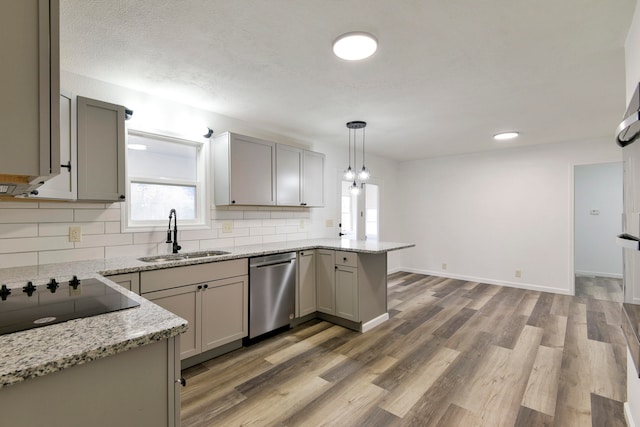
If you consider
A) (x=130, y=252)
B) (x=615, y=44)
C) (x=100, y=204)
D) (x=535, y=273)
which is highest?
(x=615, y=44)

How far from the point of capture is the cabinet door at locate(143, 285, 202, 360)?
2354mm

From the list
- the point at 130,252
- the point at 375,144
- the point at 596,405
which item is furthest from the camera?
the point at 375,144

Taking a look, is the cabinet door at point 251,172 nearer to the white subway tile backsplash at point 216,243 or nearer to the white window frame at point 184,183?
the white window frame at point 184,183

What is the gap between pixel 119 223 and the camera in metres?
2.66

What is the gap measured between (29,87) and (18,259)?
2083 mm

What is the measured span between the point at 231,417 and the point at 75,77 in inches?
112

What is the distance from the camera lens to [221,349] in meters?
2.77

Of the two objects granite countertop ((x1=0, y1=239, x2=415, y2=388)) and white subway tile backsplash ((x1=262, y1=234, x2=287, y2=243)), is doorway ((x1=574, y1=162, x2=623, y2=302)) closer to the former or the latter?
white subway tile backsplash ((x1=262, y1=234, x2=287, y2=243))

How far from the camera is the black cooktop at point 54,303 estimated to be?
108 centimetres

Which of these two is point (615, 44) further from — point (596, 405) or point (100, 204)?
point (100, 204)

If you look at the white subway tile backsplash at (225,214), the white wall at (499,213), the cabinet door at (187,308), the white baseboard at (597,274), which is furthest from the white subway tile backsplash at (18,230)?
the white baseboard at (597,274)

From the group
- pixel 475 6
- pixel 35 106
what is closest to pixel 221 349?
pixel 35 106

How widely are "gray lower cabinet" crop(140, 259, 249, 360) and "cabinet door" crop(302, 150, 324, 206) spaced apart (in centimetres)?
150

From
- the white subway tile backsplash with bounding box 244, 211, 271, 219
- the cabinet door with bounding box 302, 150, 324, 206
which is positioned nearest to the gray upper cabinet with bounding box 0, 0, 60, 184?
the white subway tile backsplash with bounding box 244, 211, 271, 219
